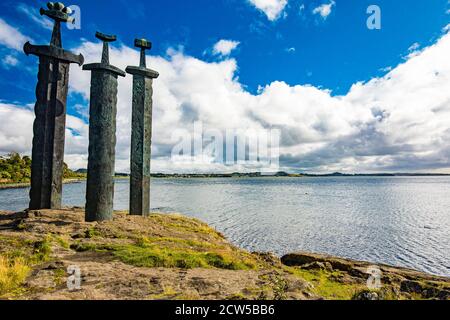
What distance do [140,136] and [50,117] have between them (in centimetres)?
462

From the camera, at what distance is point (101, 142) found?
563 inches

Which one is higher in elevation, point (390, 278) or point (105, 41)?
point (105, 41)

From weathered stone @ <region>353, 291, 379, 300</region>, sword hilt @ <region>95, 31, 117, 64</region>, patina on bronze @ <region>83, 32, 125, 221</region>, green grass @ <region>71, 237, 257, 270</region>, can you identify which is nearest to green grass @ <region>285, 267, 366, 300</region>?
weathered stone @ <region>353, 291, 379, 300</region>

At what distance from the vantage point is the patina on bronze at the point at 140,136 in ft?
54.6

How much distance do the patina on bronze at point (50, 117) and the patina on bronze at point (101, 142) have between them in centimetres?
174

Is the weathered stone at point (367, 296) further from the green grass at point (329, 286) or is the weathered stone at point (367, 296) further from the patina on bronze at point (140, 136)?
the patina on bronze at point (140, 136)

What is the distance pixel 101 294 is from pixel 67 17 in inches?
576

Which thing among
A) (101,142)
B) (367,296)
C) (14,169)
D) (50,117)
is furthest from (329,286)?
(14,169)

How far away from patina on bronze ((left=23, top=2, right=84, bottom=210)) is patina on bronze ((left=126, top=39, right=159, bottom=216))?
354cm

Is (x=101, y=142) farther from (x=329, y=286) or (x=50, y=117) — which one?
(x=329, y=286)

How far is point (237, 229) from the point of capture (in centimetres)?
2908

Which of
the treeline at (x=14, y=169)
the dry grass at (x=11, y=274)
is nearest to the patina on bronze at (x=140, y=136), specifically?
the dry grass at (x=11, y=274)
